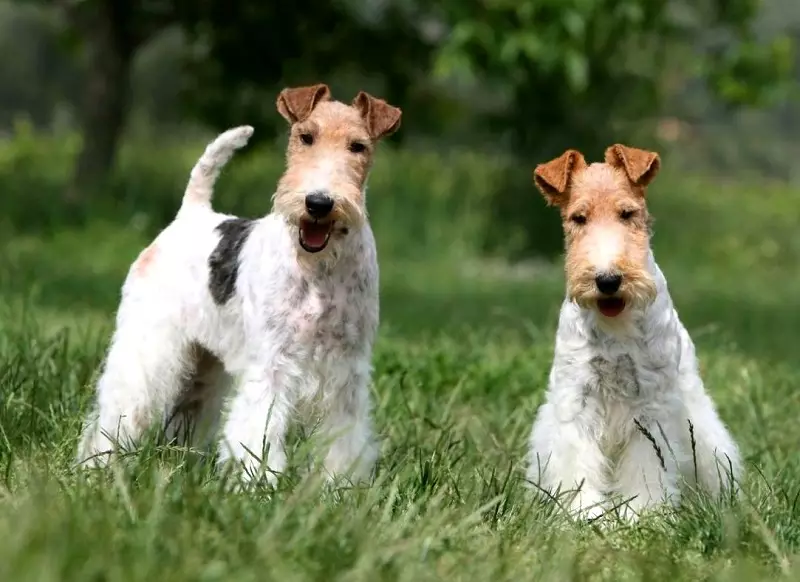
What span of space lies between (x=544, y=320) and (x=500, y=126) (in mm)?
5086

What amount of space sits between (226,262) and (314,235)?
636 millimetres

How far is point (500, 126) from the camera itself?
13.9 metres

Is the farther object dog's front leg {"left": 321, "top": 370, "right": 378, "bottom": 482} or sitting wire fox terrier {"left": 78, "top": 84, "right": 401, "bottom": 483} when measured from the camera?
dog's front leg {"left": 321, "top": 370, "right": 378, "bottom": 482}

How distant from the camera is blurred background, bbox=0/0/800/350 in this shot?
11.4 metres

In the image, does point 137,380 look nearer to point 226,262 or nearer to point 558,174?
point 226,262

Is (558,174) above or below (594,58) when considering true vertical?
below

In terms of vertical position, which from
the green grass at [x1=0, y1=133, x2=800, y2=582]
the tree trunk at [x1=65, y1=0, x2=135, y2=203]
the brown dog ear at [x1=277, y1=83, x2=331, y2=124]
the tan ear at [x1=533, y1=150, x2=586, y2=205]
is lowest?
the green grass at [x1=0, y1=133, x2=800, y2=582]

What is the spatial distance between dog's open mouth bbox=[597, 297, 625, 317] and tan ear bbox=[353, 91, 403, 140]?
0.99 metres

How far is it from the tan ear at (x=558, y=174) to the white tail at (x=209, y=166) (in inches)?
50.4

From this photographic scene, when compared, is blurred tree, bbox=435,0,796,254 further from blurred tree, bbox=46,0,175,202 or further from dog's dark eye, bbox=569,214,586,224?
dog's dark eye, bbox=569,214,586,224

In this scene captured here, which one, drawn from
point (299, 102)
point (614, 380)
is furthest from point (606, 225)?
point (299, 102)

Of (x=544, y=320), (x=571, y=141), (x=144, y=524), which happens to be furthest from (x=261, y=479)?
(x=571, y=141)

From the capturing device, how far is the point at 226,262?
4.79 m

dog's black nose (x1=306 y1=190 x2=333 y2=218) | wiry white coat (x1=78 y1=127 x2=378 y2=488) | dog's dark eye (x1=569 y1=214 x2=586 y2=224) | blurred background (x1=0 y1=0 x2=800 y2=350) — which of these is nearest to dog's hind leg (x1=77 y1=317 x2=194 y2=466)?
wiry white coat (x1=78 y1=127 x2=378 y2=488)
